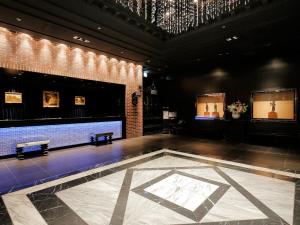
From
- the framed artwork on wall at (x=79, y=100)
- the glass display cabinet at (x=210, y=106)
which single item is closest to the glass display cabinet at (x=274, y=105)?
the glass display cabinet at (x=210, y=106)

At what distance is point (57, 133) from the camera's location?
6.38 meters

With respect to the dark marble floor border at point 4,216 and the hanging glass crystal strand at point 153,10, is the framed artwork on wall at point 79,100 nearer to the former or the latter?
the hanging glass crystal strand at point 153,10

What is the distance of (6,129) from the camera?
17.4 ft

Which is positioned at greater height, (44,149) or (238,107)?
(238,107)

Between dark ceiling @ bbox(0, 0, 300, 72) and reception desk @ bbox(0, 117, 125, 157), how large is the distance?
2.73 metres

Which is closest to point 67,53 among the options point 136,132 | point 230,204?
point 136,132

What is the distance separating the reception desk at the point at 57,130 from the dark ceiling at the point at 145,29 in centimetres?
273

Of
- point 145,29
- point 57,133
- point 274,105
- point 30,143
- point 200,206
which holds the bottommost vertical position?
point 200,206

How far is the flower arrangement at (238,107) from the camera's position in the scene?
8117 mm

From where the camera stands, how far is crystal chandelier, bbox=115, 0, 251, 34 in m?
4.68

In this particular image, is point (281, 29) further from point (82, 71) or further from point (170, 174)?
point (82, 71)

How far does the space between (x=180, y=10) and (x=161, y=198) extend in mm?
4775

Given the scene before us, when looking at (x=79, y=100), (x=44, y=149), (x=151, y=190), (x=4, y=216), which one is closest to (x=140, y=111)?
(x=79, y=100)

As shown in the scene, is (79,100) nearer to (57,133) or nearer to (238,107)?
(57,133)
